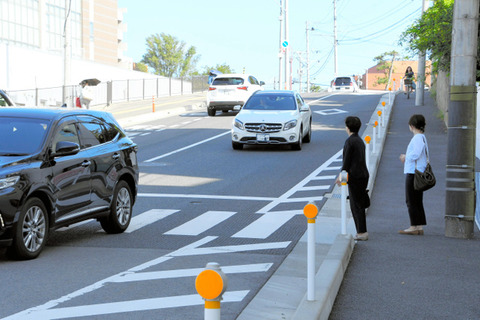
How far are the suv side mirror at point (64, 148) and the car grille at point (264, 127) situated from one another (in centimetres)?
1275

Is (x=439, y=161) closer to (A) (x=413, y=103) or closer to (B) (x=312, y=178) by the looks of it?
(B) (x=312, y=178)

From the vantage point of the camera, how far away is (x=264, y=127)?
848 inches

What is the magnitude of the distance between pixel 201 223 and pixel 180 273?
3.48 meters

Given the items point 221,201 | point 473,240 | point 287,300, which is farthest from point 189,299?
point 221,201

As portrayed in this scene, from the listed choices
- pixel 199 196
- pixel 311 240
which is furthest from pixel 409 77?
pixel 311 240

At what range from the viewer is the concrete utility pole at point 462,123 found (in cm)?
1035

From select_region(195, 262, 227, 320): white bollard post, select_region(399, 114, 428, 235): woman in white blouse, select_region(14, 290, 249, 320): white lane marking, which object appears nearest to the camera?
select_region(195, 262, 227, 320): white bollard post

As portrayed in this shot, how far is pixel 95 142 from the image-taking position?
33.0 ft

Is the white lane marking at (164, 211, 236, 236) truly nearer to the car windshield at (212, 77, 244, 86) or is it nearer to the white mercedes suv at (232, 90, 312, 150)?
the white mercedes suv at (232, 90, 312, 150)

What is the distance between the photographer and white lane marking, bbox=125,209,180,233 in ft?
36.0

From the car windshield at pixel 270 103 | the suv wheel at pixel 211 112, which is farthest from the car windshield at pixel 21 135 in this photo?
the suv wheel at pixel 211 112

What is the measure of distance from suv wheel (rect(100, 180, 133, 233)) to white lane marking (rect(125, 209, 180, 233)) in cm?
21

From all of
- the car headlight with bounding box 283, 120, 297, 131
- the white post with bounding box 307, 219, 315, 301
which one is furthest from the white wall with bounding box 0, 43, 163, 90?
the white post with bounding box 307, 219, 315, 301

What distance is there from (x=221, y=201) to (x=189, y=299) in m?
6.78
